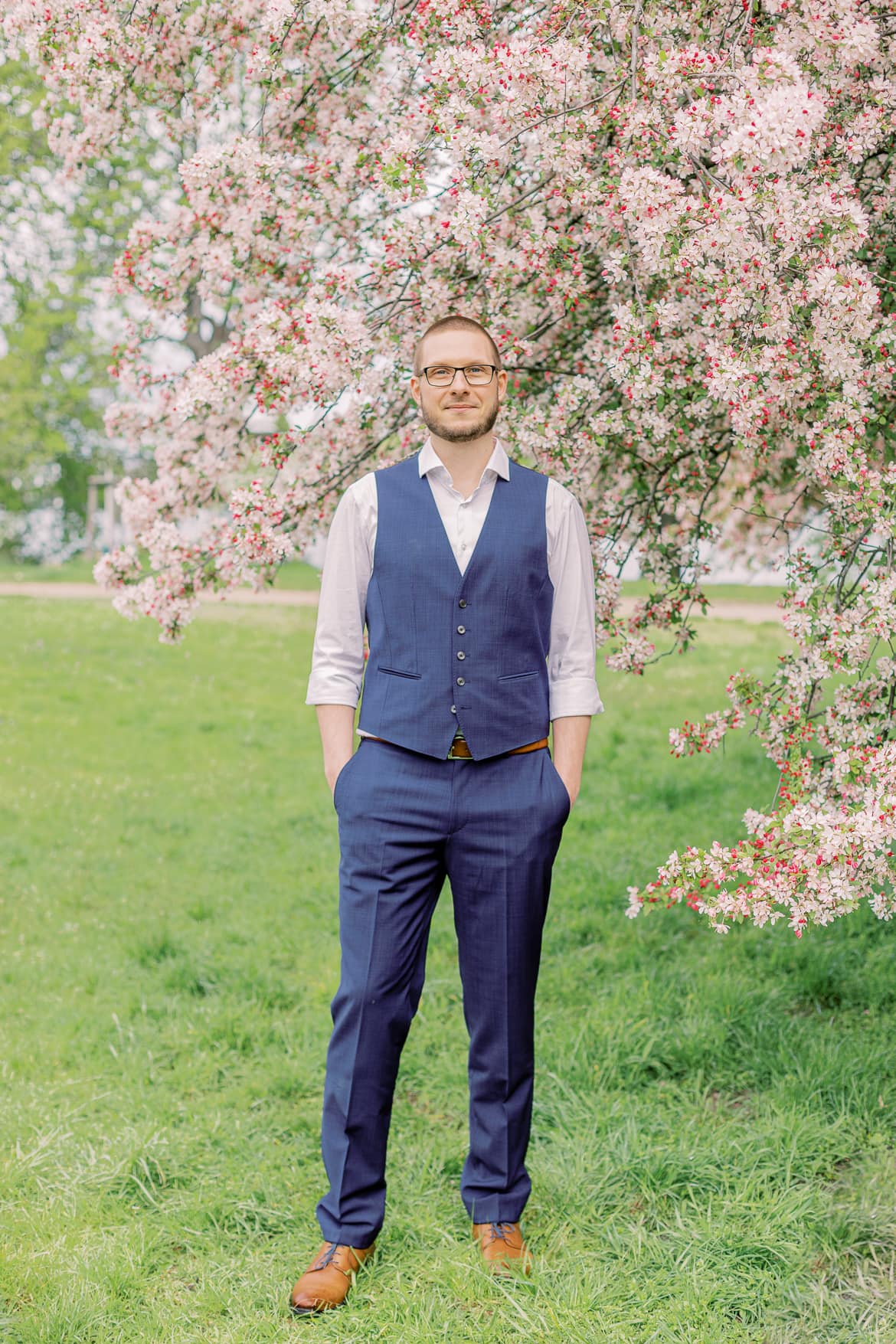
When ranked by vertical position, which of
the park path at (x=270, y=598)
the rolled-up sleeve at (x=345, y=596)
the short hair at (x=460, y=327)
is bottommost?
the park path at (x=270, y=598)

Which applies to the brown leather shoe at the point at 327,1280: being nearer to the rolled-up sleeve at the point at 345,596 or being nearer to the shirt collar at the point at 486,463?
the rolled-up sleeve at the point at 345,596

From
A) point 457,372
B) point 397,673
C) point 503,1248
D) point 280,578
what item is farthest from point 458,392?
point 280,578

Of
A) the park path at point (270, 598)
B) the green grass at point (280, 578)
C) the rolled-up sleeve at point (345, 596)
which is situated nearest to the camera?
the rolled-up sleeve at point (345, 596)

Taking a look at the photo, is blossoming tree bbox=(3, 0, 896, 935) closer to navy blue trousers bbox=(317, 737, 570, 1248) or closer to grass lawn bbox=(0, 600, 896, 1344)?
navy blue trousers bbox=(317, 737, 570, 1248)

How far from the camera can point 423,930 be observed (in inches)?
127

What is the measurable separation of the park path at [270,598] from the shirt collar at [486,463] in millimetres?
16416

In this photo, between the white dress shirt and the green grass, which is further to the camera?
the green grass

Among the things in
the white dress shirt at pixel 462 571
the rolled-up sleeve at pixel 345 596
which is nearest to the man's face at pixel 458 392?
the white dress shirt at pixel 462 571

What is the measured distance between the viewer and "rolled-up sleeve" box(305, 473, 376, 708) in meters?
3.19

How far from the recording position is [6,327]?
17.9m

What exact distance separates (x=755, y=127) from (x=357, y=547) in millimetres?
1399

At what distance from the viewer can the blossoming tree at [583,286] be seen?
3.19 m

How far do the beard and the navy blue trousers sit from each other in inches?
32.7

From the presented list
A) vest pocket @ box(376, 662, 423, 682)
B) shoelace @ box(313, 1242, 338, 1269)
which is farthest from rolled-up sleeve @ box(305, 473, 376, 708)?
shoelace @ box(313, 1242, 338, 1269)
